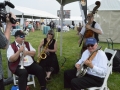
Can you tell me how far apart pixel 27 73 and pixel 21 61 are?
27cm

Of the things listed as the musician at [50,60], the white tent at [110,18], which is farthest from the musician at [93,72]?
the white tent at [110,18]

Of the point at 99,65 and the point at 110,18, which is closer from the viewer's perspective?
the point at 99,65

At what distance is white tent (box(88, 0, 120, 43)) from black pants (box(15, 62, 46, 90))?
8.47 metres

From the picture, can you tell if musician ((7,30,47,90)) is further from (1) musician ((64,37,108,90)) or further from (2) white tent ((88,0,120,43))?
(2) white tent ((88,0,120,43))

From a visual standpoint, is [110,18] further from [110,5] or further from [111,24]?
[110,5]

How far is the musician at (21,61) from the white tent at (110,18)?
330 inches

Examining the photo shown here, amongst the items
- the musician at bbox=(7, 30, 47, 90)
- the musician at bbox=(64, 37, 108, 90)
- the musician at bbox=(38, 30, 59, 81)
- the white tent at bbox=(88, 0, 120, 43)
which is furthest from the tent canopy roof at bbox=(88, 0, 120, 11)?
the musician at bbox=(64, 37, 108, 90)

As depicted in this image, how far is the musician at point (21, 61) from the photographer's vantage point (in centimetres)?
338

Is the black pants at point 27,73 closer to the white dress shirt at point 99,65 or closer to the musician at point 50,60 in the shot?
the musician at point 50,60

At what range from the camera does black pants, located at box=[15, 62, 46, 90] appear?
3.32 meters

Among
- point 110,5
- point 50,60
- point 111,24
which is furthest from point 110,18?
point 50,60

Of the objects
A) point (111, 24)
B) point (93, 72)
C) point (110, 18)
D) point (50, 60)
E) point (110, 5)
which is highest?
point (110, 5)

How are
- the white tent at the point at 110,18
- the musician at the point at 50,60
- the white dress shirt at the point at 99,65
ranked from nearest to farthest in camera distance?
1. the white dress shirt at the point at 99,65
2. the musician at the point at 50,60
3. the white tent at the point at 110,18

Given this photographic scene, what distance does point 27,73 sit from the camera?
11.4ft
